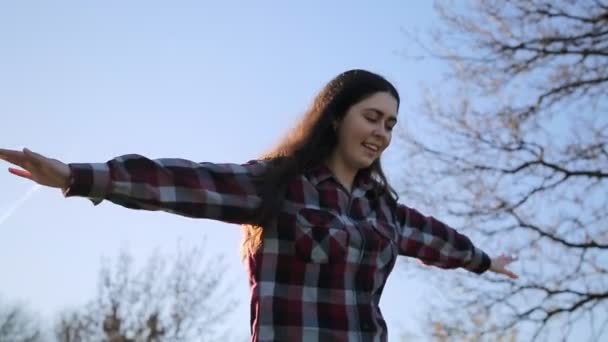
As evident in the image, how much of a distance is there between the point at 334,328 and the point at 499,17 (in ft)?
21.1

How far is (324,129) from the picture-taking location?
8.29 feet

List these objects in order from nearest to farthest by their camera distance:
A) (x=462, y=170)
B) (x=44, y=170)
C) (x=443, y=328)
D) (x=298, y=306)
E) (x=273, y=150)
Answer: (x=44, y=170)
(x=298, y=306)
(x=273, y=150)
(x=443, y=328)
(x=462, y=170)

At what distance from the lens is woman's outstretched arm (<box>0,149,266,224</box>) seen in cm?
192

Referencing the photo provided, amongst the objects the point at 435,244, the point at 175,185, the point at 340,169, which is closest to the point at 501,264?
the point at 435,244

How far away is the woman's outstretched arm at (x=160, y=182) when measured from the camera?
1.92 m

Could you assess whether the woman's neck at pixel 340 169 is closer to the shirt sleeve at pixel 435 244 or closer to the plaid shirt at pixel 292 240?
the plaid shirt at pixel 292 240

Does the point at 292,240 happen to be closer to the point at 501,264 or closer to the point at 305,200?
the point at 305,200

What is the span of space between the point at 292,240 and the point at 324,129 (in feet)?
1.51

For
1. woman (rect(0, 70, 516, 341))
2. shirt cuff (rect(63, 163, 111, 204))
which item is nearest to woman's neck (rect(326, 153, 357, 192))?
woman (rect(0, 70, 516, 341))

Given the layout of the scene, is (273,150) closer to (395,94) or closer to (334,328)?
(395,94)

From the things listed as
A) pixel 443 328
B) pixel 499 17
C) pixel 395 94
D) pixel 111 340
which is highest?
pixel 499 17

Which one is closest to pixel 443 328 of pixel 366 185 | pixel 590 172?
pixel 590 172

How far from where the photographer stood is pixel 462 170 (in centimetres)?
752

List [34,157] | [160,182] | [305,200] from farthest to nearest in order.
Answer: [305,200], [160,182], [34,157]
